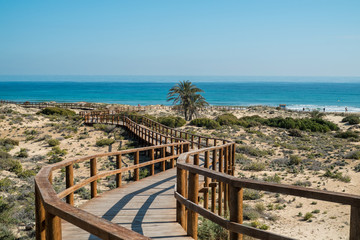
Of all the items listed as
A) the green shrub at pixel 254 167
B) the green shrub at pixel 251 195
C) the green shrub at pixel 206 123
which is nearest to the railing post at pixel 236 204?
the green shrub at pixel 251 195

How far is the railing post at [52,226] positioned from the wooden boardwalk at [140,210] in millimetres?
2302

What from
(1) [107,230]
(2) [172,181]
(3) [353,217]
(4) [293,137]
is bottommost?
(4) [293,137]

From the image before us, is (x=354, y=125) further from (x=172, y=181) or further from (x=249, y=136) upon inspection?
(x=172, y=181)

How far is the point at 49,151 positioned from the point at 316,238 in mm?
18102

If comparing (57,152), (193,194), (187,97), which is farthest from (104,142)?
(193,194)

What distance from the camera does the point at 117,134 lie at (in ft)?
97.9

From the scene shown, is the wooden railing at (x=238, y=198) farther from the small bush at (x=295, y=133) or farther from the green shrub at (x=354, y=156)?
the small bush at (x=295, y=133)

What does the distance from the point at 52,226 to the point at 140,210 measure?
4217 millimetres

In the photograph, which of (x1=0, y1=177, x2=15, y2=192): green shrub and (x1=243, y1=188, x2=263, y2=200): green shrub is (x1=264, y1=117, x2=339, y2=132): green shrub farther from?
(x1=0, y1=177, x2=15, y2=192): green shrub

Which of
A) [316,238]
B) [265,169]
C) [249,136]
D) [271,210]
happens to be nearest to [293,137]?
[249,136]

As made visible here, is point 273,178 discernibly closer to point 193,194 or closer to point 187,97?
point 193,194

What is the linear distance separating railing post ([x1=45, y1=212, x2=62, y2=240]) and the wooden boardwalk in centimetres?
230

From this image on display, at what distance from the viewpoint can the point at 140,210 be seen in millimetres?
6855

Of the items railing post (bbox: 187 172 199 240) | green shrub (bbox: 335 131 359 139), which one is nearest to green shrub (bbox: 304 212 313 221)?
railing post (bbox: 187 172 199 240)
